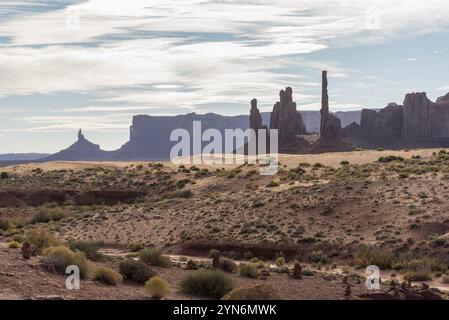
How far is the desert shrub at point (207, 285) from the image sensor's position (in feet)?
60.0

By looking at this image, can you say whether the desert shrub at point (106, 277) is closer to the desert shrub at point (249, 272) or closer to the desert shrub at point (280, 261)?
the desert shrub at point (249, 272)

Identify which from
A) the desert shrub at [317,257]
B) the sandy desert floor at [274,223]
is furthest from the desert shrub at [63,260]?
the desert shrub at [317,257]

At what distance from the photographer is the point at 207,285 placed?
18.5 meters

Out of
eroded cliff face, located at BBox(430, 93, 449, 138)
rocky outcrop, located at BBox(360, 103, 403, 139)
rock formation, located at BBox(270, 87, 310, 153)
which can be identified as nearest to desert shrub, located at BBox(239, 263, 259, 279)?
rock formation, located at BBox(270, 87, 310, 153)

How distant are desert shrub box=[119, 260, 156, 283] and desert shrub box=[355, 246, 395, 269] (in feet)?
40.6

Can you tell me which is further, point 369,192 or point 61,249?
point 369,192

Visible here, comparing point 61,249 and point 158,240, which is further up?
point 61,249

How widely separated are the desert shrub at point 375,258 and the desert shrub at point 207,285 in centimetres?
1145

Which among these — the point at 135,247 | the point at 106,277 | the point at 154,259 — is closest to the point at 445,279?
the point at 154,259

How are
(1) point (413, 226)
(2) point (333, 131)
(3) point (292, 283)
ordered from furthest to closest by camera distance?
Answer: (2) point (333, 131) → (1) point (413, 226) → (3) point (292, 283)
